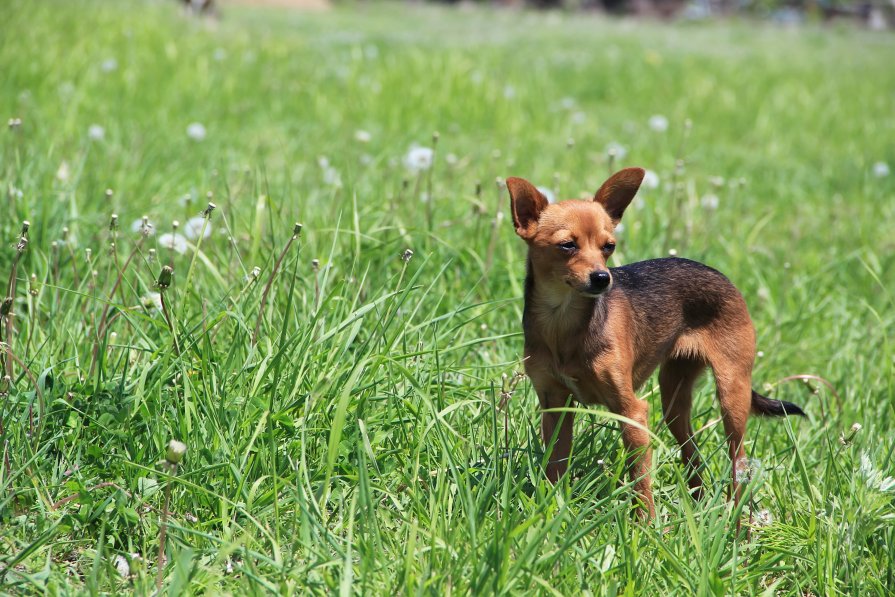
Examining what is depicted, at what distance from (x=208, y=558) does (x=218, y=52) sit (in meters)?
6.44

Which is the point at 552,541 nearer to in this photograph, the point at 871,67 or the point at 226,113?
the point at 226,113

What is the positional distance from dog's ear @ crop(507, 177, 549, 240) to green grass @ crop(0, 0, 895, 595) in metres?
0.41

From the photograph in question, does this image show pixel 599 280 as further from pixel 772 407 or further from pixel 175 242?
pixel 175 242

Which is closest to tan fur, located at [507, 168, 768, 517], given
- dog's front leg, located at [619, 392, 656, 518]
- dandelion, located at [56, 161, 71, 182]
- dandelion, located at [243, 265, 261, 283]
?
dog's front leg, located at [619, 392, 656, 518]

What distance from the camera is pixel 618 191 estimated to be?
9.27ft

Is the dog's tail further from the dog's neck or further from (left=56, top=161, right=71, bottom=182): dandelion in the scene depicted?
(left=56, top=161, right=71, bottom=182): dandelion

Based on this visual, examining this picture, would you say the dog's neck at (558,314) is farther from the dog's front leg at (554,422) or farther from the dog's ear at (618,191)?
the dog's ear at (618,191)

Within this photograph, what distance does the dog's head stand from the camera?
8.47ft

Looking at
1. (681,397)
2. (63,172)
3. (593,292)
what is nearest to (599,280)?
(593,292)

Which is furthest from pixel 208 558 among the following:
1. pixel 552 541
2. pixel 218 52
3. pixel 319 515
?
pixel 218 52

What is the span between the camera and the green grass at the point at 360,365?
2.34 meters

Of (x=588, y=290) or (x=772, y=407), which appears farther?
(x=772, y=407)

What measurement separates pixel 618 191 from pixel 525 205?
11.8 inches

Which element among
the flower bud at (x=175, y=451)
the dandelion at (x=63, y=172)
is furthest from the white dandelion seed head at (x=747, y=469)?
the dandelion at (x=63, y=172)
